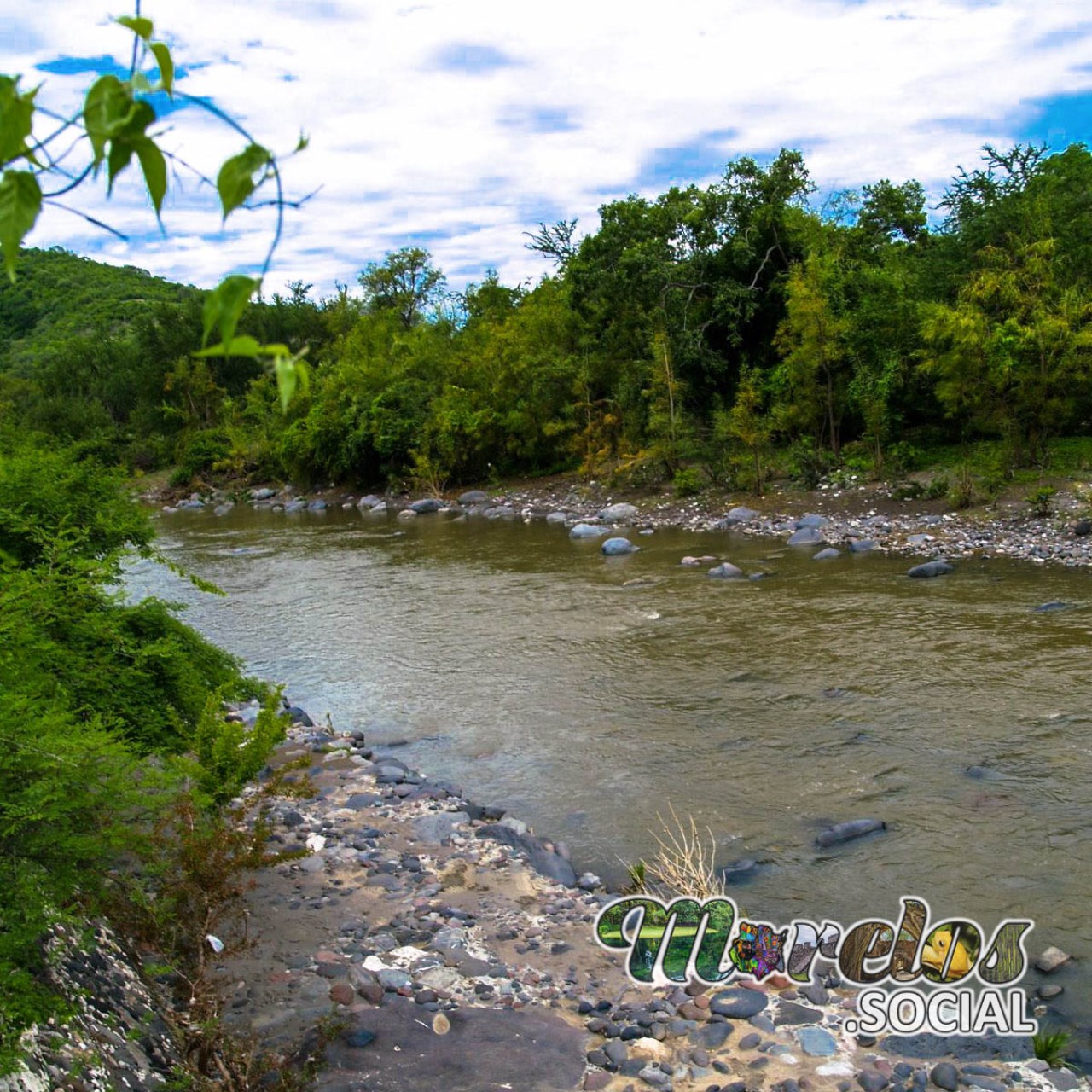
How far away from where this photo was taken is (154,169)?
135 centimetres

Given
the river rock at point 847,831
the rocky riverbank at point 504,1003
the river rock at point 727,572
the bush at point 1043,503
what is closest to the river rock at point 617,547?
the river rock at point 727,572

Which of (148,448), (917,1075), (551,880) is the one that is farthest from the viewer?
(148,448)

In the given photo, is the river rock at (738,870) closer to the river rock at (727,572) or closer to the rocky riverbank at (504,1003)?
the rocky riverbank at (504,1003)

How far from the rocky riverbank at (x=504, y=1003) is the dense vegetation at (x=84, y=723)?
803 millimetres

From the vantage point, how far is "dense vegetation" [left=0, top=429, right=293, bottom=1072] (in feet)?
12.0

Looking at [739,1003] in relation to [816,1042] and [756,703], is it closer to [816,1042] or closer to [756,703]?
[816,1042]

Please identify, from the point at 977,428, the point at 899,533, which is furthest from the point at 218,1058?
the point at 977,428

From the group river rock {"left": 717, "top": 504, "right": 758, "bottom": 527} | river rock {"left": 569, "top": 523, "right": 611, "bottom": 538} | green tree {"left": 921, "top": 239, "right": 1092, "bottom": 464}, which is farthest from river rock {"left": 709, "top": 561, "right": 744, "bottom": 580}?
green tree {"left": 921, "top": 239, "right": 1092, "bottom": 464}

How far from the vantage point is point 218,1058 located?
3.83 meters

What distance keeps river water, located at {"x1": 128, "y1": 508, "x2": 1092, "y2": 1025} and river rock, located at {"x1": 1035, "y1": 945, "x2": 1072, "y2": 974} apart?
7cm

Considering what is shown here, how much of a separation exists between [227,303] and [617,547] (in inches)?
731

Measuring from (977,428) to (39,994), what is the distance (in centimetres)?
2265

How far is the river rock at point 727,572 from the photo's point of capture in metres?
16.5

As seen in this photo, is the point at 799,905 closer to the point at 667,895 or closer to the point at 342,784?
the point at 667,895
